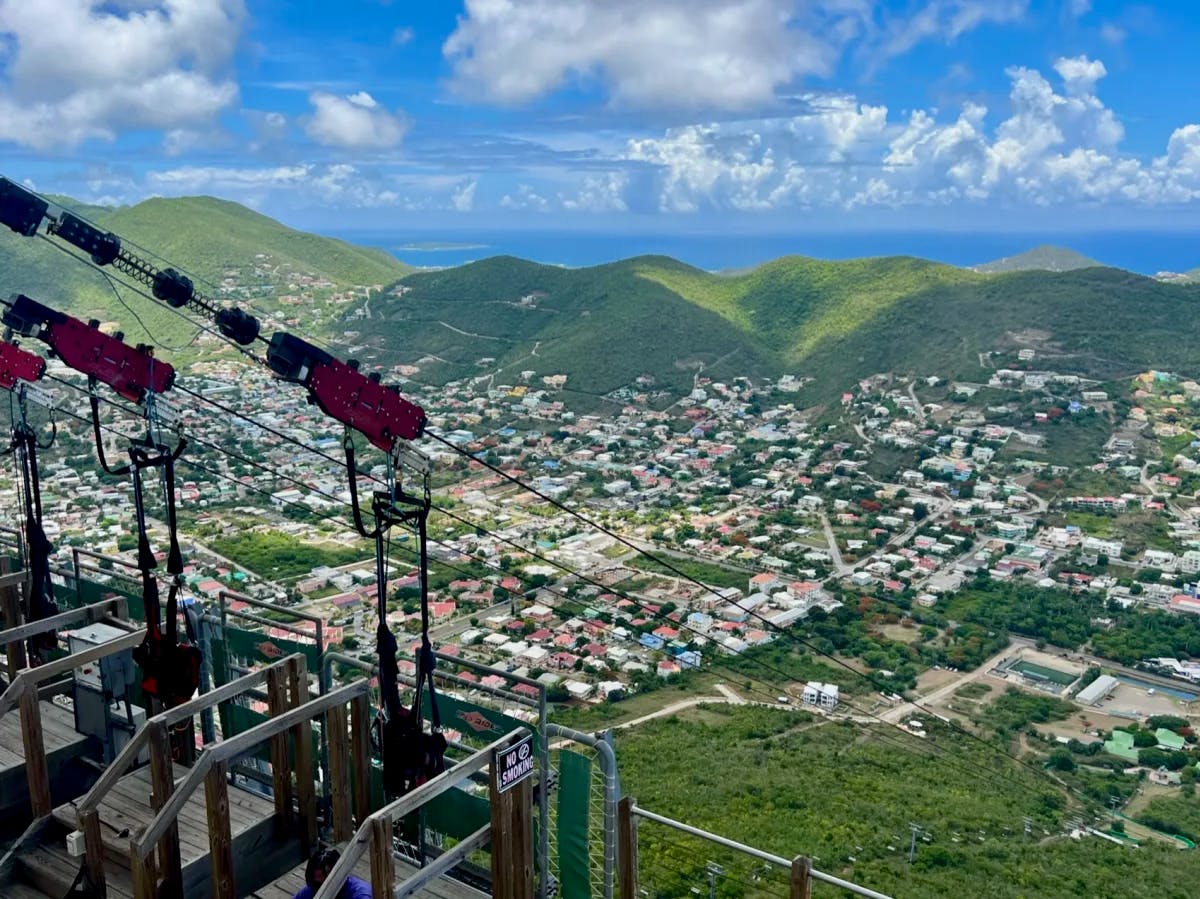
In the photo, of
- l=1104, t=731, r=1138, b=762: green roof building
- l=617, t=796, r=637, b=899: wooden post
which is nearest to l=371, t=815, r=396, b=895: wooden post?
l=617, t=796, r=637, b=899: wooden post

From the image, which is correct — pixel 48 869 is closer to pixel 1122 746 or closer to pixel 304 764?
pixel 304 764

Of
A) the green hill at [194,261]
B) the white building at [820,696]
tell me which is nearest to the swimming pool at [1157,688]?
the white building at [820,696]

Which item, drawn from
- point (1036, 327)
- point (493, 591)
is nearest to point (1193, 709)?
point (493, 591)

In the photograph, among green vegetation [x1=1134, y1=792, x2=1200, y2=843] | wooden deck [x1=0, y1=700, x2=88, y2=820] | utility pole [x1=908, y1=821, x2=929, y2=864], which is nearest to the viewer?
wooden deck [x1=0, y1=700, x2=88, y2=820]

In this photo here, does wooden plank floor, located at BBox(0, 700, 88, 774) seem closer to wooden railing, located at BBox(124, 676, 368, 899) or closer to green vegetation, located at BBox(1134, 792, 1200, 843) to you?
wooden railing, located at BBox(124, 676, 368, 899)

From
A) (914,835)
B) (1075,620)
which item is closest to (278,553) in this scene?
(914,835)

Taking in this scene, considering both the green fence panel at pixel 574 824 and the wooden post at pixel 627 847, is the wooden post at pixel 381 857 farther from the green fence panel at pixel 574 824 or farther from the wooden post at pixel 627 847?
the wooden post at pixel 627 847
